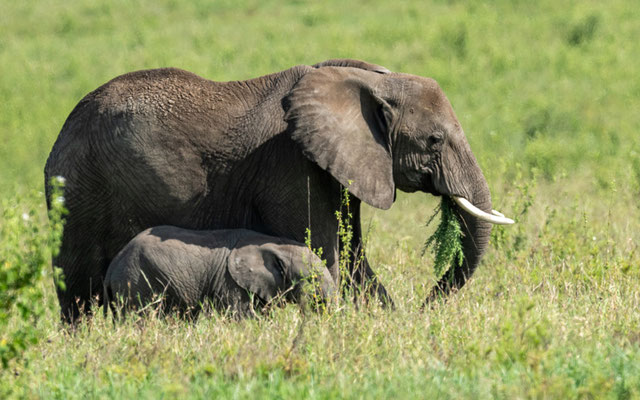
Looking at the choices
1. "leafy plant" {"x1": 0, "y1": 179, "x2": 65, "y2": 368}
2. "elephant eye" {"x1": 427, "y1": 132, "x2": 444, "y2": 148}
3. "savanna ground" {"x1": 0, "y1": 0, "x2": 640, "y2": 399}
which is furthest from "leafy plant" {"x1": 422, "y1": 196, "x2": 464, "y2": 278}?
"leafy plant" {"x1": 0, "y1": 179, "x2": 65, "y2": 368}

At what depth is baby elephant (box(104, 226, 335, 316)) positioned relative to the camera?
258 inches

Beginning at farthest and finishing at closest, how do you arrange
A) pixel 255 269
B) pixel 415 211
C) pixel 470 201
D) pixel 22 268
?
pixel 415 211
pixel 470 201
pixel 255 269
pixel 22 268

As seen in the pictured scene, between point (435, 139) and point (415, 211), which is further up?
point (435, 139)

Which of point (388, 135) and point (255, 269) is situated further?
point (388, 135)

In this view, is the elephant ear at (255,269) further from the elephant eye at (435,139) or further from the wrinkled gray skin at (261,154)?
the elephant eye at (435,139)

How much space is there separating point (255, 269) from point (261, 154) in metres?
0.73

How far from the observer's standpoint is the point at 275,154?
680 cm

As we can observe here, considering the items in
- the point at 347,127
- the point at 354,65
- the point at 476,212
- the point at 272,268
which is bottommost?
the point at 272,268

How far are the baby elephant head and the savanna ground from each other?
14.6 inches

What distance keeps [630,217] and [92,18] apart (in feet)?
49.0

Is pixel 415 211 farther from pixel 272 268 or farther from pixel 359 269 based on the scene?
pixel 272 268

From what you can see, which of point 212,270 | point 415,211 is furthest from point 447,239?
point 415,211

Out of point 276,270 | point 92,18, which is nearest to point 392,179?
point 276,270

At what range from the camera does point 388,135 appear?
6883 mm
